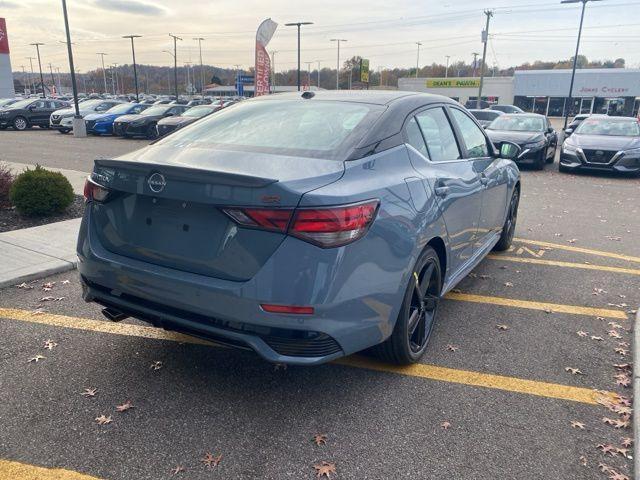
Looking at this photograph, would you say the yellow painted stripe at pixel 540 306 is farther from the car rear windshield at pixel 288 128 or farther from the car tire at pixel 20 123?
the car tire at pixel 20 123

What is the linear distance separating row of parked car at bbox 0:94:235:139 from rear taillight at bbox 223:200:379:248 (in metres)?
17.8

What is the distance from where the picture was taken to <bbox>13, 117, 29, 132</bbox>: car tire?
25.7 metres

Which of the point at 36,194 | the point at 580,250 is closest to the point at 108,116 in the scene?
the point at 36,194

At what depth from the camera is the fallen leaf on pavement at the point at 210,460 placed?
8.07 ft

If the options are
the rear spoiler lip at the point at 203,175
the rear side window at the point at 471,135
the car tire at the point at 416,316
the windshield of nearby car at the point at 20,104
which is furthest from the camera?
the windshield of nearby car at the point at 20,104

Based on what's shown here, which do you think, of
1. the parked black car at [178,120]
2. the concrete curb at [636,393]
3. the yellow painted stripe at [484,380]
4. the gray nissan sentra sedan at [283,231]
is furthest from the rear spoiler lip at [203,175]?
the parked black car at [178,120]

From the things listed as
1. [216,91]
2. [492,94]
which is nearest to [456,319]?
[492,94]

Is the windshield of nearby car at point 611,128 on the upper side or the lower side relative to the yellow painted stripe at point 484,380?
upper

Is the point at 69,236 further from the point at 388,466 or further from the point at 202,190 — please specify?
the point at 388,466

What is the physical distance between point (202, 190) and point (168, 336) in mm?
1587

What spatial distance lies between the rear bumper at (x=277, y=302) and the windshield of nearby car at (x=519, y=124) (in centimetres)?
1391

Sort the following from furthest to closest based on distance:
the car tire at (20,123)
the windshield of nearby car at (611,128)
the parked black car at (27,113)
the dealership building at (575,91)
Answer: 1. the dealership building at (575,91)
2. the car tire at (20,123)
3. the parked black car at (27,113)
4. the windshield of nearby car at (611,128)

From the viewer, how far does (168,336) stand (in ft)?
12.2

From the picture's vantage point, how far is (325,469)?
96.3 inches
